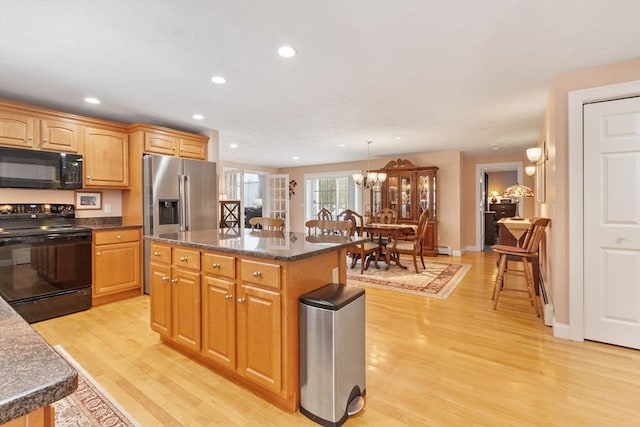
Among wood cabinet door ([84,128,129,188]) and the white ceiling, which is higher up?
the white ceiling

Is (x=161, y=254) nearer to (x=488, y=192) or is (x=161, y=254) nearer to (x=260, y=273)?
(x=260, y=273)

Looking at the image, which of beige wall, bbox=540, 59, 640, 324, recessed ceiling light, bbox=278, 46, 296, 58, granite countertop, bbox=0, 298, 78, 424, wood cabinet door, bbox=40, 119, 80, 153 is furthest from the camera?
wood cabinet door, bbox=40, 119, 80, 153

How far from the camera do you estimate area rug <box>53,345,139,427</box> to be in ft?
5.54

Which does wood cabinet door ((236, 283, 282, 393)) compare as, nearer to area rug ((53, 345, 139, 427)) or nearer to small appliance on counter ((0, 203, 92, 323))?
area rug ((53, 345, 139, 427))

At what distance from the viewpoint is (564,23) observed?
2012 millimetres

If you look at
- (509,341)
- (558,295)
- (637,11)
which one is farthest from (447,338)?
(637,11)

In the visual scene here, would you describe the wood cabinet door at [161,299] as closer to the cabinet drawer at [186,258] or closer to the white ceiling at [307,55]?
the cabinet drawer at [186,258]

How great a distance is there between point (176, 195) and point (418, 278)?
12.0 ft

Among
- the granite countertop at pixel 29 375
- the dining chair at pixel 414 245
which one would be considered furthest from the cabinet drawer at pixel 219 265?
the dining chair at pixel 414 245

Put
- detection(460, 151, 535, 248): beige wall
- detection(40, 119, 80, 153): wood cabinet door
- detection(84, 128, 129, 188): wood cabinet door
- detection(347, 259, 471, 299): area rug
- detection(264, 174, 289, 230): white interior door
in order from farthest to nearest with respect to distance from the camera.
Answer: detection(264, 174, 289, 230): white interior door → detection(460, 151, 535, 248): beige wall → detection(347, 259, 471, 299): area rug → detection(84, 128, 129, 188): wood cabinet door → detection(40, 119, 80, 153): wood cabinet door

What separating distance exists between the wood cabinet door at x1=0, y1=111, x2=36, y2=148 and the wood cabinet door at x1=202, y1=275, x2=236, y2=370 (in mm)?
2788

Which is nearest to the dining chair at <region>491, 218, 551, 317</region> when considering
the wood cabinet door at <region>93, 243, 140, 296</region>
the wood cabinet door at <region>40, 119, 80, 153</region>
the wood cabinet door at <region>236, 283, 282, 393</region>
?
the wood cabinet door at <region>236, 283, 282, 393</region>

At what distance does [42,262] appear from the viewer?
3.16 m

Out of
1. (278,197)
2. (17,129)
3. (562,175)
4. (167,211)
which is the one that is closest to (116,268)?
(167,211)
